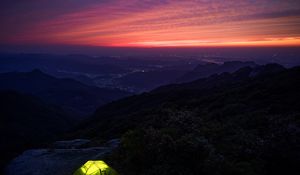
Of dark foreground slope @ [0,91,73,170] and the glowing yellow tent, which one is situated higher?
the glowing yellow tent

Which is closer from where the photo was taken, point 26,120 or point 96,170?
point 96,170

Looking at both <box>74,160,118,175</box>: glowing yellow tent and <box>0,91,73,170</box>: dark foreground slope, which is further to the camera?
<box>0,91,73,170</box>: dark foreground slope

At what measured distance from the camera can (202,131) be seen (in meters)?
12.9

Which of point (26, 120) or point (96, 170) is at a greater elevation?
point (96, 170)

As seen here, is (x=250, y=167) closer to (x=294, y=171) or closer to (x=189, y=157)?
(x=294, y=171)

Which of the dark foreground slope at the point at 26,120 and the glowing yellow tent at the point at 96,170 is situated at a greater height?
the glowing yellow tent at the point at 96,170

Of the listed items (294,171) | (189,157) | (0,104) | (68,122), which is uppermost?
(189,157)

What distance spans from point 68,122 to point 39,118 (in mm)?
18673

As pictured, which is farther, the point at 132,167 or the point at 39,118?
the point at 39,118

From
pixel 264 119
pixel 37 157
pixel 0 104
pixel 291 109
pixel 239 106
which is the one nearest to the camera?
pixel 37 157

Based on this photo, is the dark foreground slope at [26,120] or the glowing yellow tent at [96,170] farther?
the dark foreground slope at [26,120]

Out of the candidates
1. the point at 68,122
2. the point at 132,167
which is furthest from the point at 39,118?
the point at 132,167

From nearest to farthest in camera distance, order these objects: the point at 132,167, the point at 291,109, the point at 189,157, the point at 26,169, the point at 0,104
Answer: the point at 189,157 → the point at 132,167 → the point at 26,169 → the point at 291,109 → the point at 0,104

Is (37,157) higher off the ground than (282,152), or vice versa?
(282,152)
